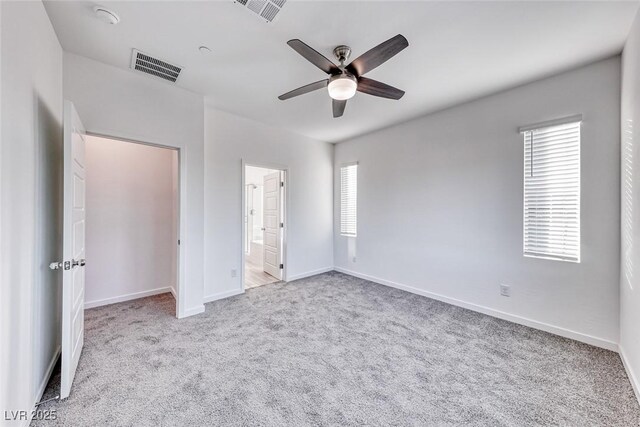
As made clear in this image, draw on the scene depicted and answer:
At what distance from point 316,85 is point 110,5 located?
155cm

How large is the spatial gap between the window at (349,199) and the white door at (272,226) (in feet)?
4.34

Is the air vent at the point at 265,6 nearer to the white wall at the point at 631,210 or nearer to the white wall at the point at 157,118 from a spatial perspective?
the white wall at the point at 157,118

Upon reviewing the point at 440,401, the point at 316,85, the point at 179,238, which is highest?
the point at 316,85

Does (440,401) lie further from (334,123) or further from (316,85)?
(334,123)

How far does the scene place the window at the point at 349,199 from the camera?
4.96 metres

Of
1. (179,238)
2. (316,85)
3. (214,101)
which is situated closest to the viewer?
(316,85)

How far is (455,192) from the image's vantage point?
346cm

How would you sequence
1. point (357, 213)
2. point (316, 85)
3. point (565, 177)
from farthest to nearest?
point (357, 213), point (565, 177), point (316, 85)

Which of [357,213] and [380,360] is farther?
[357,213]

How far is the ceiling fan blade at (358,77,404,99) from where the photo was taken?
2.18 meters

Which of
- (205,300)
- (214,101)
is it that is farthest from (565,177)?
(205,300)

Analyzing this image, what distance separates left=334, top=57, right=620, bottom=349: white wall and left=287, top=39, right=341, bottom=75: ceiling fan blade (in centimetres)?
227

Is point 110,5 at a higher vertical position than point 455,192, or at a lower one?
higher

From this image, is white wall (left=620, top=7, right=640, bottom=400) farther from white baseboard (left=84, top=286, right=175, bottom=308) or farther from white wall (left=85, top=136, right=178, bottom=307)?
white baseboard (left=84, top=286, right=175, bottom=308)
